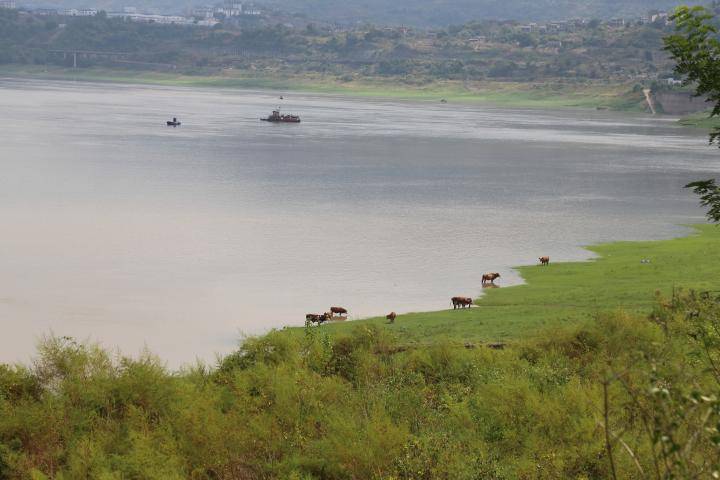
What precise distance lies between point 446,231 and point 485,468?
3278 centimetres

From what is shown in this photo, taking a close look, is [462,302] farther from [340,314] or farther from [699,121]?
[699,121]

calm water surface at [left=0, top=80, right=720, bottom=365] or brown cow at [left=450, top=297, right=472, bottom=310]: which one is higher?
brown cow at [left=450, top=297, right=472, bottom=310]

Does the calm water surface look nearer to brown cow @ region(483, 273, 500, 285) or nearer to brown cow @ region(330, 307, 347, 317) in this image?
brown cow @ region(483, 273, 500, 285)

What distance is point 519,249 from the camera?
44688 millimetres

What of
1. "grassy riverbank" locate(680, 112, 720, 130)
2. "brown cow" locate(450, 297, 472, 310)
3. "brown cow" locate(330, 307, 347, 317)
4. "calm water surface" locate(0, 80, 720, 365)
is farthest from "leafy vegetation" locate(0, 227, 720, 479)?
"grassy riverbank" locate(680, 112, 720, 130)

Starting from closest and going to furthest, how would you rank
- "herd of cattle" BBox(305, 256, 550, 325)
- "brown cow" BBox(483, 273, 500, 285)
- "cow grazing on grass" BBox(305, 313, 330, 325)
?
1. "cow grazing on grass" BBox(305, 313, 330, 325)
2. "herd of cattle" BBox(305, 256, 550, 325)
3. "brown cow" BBox(483, 273, 500, 285)

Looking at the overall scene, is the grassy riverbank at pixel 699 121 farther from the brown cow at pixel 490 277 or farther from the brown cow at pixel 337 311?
the brown cow at pixel 337 311

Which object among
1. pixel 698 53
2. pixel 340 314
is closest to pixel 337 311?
pixel 340 314

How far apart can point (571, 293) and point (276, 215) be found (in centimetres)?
2094

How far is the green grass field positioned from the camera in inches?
1112

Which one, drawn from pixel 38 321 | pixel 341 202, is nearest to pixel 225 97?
pixel 341 202

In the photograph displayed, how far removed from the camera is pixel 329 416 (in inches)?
749

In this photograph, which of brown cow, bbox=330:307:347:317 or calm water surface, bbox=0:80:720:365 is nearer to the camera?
brown cow, bbox=330:307:347:317

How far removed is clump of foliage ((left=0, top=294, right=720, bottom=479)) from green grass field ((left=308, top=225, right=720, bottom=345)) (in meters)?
4.57
